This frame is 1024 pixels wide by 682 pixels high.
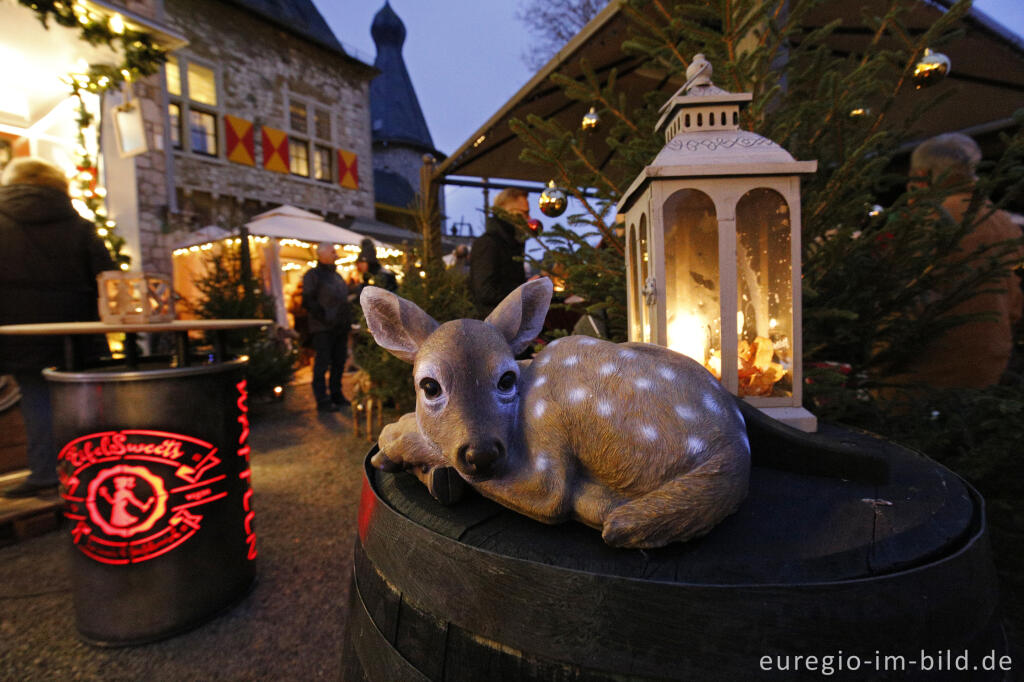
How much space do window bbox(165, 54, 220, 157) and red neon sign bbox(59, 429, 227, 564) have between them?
33.6ft

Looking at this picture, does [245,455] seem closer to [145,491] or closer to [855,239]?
[145,491]

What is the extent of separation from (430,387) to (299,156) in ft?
44.8

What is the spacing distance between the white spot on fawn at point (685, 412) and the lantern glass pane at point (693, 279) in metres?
0.49

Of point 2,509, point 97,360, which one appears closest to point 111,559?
point 97,360

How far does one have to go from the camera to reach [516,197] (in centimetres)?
357

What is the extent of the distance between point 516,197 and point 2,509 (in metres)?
3.59

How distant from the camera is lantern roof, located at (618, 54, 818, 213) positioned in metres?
1.16

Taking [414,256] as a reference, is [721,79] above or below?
above

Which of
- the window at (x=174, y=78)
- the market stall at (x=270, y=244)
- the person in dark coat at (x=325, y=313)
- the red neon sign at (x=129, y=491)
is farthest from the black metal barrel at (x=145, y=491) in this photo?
the window at (x=174, y=78)

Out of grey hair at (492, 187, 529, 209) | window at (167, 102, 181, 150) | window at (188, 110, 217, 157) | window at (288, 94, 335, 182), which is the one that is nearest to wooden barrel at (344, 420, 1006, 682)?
grey hair at (492, 187, 529, 209)

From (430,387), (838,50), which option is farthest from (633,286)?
(838,50)

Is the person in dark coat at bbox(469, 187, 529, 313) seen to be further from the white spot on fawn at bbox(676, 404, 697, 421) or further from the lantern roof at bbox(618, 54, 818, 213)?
the white spot on fawn at bbox(676, 404, 697, 421)

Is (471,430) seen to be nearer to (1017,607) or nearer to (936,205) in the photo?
(1017,607)

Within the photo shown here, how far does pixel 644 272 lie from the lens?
1.43 metres
